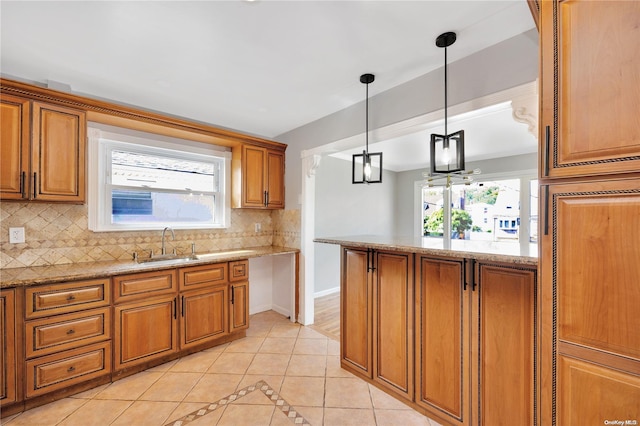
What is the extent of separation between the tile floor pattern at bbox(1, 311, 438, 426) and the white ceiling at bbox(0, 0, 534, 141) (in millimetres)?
2481

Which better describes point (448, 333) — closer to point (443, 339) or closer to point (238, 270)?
point (443, 339)

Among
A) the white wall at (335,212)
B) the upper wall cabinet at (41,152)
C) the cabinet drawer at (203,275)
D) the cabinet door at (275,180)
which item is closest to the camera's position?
the upper wall cabinet at (41,152)

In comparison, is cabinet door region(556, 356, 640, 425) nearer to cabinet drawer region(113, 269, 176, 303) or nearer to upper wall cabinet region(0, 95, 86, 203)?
cabinet drawer region(113, 269, 176, 303)

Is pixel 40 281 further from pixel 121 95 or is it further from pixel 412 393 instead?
pixel 412 393

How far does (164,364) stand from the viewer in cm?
257

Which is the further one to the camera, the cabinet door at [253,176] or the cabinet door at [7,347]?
the cabinet door at [253,176]

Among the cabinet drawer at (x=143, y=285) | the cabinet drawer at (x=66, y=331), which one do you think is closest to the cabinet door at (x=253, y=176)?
the cabinet drawer at (x=143, y=285)

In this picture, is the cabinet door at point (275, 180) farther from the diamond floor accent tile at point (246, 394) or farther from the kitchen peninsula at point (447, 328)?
the diamond floor accent tile at point (246, 394)

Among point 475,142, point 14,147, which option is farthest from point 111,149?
point 475,142

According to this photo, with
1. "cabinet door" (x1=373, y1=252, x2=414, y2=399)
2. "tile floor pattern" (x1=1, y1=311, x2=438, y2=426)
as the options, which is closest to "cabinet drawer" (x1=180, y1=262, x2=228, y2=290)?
"tile floor pattern" (x1=1, y1=311, x2=438, y2=426)

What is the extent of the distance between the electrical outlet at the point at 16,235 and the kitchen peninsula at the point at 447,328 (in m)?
2.58

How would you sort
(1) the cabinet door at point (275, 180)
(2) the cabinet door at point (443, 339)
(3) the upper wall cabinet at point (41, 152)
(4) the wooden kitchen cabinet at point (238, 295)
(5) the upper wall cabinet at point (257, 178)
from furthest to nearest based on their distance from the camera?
(1) the cabinet door at point (275, 180) < (5) the upper wall cabinet at point (257, 178) < (4) the wooden kitchen cabinet at point (238, 295) < (3) the upper wall cabinet at point (41, 152) < (2) the cabinet door at point (443, 339)

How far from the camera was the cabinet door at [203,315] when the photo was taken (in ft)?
8.73

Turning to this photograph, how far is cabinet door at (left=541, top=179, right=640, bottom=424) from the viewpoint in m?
0.94
